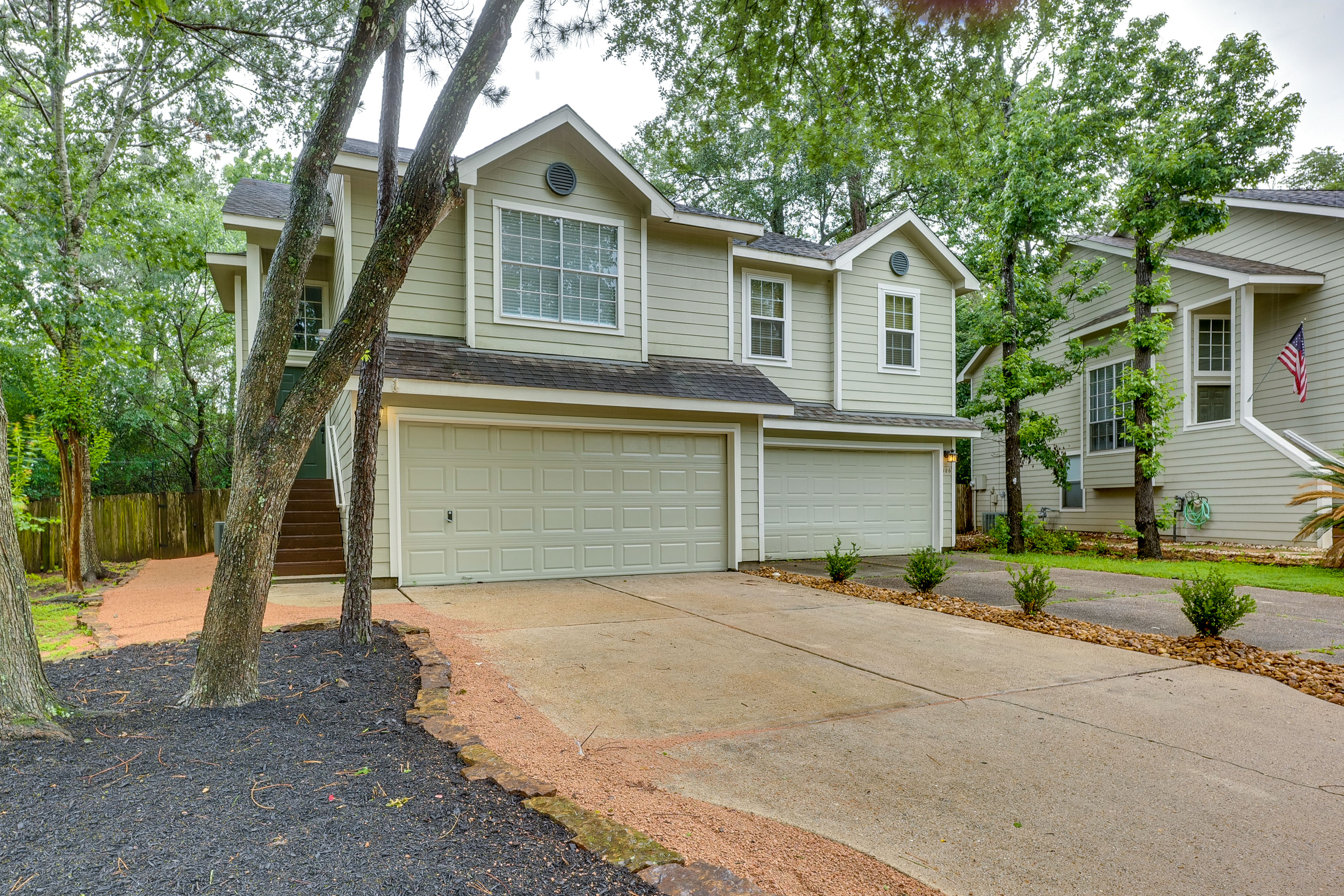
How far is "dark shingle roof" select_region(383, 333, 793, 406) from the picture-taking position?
835 centimetres

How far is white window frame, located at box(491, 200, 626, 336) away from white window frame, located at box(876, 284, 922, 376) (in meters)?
5.59

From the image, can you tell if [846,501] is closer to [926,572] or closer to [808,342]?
[808,342]

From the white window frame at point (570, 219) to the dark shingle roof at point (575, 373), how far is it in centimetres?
43

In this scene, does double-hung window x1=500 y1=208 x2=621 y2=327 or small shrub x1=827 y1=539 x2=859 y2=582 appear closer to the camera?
small shrub x1=827 y1=539 x2=859 y2=582

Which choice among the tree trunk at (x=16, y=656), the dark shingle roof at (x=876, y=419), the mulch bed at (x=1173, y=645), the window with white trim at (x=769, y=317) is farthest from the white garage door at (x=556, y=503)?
the tree trunk at (x=16, y=656)

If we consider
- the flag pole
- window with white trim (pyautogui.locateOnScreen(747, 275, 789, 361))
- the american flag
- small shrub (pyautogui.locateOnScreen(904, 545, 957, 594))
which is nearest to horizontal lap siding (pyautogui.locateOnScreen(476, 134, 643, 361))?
window with white trim (pyautogui.locateOnScreen(747, 275, 789, 361))

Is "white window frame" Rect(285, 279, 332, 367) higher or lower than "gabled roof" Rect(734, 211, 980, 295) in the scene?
lower

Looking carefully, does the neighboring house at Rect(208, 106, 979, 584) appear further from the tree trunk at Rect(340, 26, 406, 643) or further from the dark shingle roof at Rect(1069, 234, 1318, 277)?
the dark shingle roof at Rect(1069, 234, 1318, 277)

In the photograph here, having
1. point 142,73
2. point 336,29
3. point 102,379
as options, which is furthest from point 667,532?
point 102,379

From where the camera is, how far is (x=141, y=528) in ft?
41.2

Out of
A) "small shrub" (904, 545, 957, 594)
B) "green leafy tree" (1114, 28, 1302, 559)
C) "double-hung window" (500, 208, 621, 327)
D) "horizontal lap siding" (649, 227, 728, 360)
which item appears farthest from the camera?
"green leafy tree" (1114, 28, 1302, 559)

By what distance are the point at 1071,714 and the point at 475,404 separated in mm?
7041

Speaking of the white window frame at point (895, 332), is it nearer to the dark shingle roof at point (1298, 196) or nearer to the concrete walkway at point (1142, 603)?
the concrete walkway at point (1142, 603)

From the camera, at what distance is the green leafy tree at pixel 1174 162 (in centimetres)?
→ 1141
